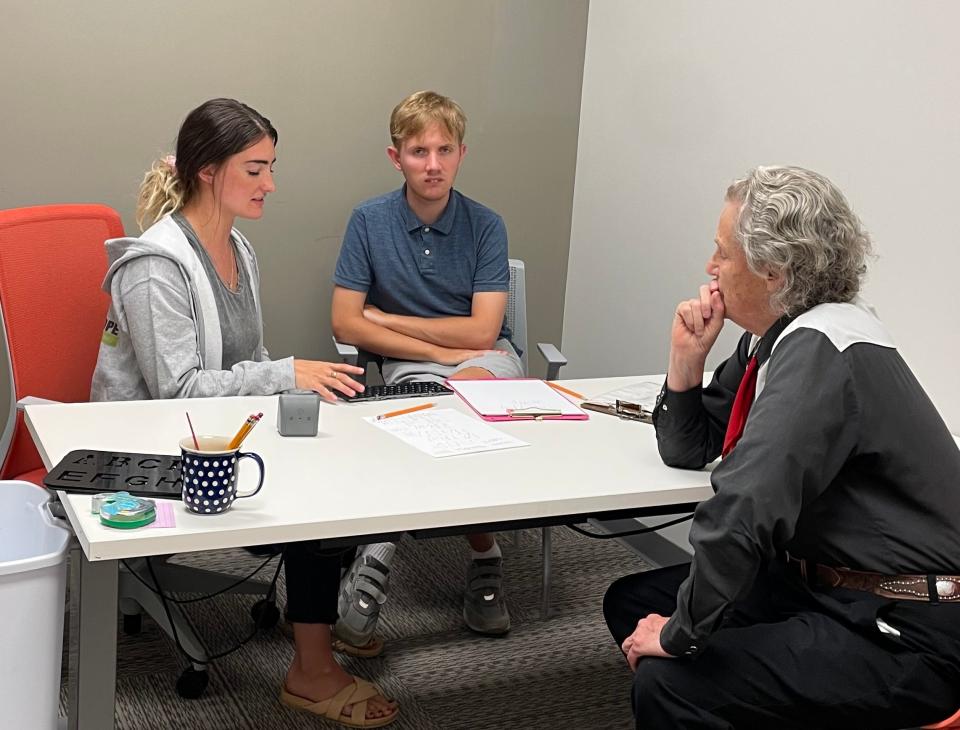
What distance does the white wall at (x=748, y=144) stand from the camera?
2.71m

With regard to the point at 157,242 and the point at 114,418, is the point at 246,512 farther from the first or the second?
the point at 157,242

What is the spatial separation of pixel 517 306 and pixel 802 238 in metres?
1.83

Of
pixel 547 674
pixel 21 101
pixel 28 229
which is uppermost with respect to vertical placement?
pixel 21 101

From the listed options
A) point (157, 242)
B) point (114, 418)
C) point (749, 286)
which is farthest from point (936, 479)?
point (157, 242)

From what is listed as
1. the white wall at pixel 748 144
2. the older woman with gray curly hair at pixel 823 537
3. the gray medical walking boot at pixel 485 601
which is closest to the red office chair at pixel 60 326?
the gray medical walking boot at pixel 485 601

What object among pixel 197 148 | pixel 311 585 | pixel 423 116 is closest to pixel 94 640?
pixel 311 585

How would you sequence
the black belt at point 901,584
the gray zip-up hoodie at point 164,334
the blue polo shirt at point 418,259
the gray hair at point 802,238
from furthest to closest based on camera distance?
1. the blue polo shirt at point 418,259
2. the gray zip-up hoodie at point 164,334
3. the gray hair at point 802,238
4. the black belt at point 901,584

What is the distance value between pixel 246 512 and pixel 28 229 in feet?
4.10

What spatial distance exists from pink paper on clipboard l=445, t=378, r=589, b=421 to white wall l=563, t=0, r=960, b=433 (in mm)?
966

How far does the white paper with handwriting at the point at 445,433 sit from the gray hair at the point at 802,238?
0.62 m

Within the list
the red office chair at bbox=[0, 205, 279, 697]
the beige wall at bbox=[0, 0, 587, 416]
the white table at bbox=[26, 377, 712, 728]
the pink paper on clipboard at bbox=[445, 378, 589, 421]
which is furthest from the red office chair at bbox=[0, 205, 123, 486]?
the pink paper on clipboard at bbox=[445, 378, 589, 421]

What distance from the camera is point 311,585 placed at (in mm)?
2406

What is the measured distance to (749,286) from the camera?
6.32 ft

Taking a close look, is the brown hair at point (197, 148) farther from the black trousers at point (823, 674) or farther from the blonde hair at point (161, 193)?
the black trousers at point (823, 674)
